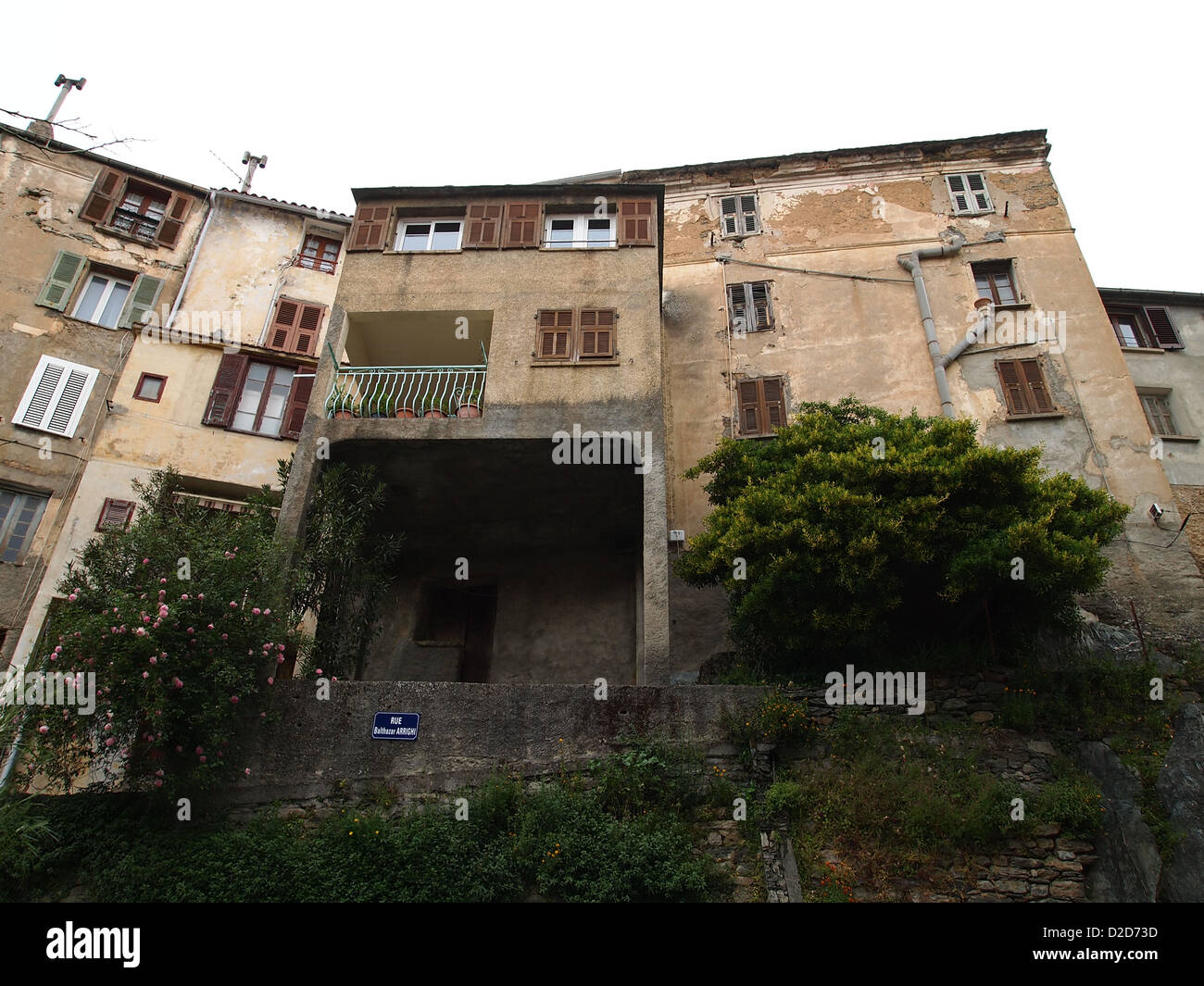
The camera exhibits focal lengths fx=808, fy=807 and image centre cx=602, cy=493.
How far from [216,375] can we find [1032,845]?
1573 centimetres

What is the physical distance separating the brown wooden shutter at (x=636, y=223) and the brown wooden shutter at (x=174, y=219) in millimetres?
10404

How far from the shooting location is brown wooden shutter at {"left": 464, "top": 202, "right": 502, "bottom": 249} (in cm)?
1463

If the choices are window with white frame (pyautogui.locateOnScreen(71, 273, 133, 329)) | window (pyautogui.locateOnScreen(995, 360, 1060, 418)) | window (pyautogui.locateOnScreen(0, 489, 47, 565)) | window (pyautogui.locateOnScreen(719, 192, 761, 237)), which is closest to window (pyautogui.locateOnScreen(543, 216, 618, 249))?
window (pyautogui.locateOnScreen(719, 192, 761, 237))

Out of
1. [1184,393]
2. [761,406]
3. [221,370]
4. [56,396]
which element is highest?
[1184,393]

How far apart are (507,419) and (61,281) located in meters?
11.0

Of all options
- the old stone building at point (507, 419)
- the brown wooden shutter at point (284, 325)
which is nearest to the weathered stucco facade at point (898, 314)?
the old stone building at point (507, 419)

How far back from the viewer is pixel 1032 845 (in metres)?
8.60

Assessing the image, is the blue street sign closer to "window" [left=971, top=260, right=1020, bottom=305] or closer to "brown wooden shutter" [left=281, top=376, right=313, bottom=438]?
"brown wooden shutter" [left=281, top=376, right=313, bottom=438]

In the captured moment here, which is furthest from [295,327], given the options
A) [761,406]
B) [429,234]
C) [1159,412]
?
[1159,412]

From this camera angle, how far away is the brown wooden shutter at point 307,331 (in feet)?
56.3

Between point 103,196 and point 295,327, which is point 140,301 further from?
point 295,327

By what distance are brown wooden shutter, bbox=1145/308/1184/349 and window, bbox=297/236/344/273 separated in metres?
19.1

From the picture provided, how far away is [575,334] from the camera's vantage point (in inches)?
523
